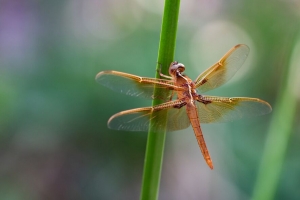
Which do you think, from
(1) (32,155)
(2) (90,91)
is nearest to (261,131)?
(2) (90,91)

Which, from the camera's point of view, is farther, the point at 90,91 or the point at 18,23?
the point at 18,23

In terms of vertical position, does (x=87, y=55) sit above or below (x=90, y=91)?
above

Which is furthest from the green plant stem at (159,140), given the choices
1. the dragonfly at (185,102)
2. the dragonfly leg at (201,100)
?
the dragonfly leg at (201,100)

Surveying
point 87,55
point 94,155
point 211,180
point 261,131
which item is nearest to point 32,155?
point 94,155

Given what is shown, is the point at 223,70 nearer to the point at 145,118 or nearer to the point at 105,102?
the point at 145,118

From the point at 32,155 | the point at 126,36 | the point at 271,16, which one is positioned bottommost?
the point at 32,155

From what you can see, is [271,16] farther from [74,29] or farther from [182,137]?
[74,29]
